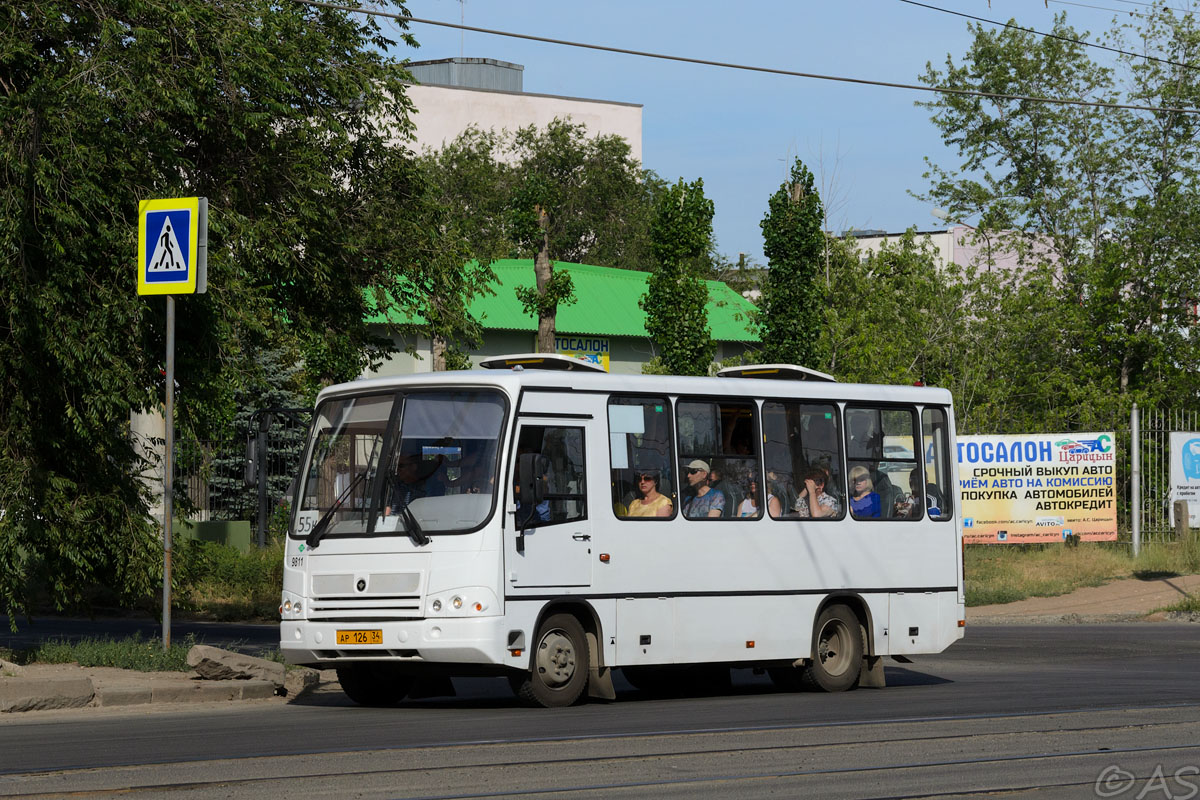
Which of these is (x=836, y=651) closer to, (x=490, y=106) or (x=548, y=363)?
(x=548, y=363)

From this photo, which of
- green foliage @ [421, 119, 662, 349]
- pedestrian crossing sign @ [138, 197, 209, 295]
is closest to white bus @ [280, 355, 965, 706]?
pedestrian crossing sign @ [138, 197, 209, 295]

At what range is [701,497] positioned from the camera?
14664 millimetres

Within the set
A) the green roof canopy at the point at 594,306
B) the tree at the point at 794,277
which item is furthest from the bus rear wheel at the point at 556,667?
the green roof canopy at the point at 594,306

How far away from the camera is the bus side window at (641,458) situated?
14039 millimetres

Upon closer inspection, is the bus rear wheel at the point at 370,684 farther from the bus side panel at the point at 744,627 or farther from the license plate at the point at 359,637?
the bus side panel at the point at 744,627

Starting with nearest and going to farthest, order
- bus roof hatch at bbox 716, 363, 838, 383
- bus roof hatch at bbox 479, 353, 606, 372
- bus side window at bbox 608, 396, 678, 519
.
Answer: bus side window at bbox 608, 396, 678, 519
bus roof hatch at bbox 479, 353, 606, 372
bus roof hatch at bbox 716, 363, 838, 383

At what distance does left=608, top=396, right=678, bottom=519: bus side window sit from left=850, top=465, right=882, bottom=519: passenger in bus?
240cm

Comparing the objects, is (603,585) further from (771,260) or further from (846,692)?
(771,260)

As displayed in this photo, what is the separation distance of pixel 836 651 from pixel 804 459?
6.31ft

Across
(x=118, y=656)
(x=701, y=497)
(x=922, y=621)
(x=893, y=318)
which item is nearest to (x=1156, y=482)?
(x=893, y=318)

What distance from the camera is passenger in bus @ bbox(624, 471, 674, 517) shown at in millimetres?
14141

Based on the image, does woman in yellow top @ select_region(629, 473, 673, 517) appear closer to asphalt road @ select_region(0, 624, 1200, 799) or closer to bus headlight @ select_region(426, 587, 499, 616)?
asphalt road @ select_region(0, 624, 1200, 799)

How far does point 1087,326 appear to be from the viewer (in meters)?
49.2

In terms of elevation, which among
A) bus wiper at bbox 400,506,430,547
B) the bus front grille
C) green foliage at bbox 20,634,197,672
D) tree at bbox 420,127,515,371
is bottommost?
green foliage at bbox 20,634,197,672
